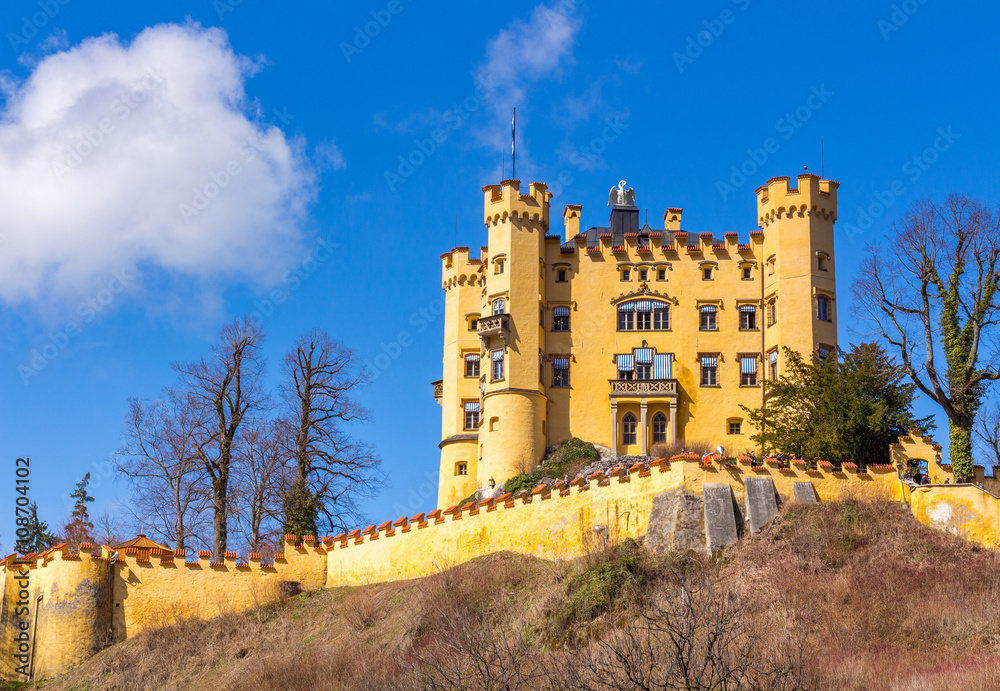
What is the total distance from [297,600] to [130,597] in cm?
498

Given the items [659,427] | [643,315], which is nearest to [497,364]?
[643,315]

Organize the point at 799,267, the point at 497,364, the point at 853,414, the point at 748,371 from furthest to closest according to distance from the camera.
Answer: the point at 497,364, the point at 748,371, the point at 799,267, the point at 853,414

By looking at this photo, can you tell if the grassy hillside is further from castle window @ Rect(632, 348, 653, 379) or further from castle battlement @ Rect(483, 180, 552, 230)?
castle battlement @ Rect(483, 180, 552, 230)

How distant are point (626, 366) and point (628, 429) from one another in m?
2.68

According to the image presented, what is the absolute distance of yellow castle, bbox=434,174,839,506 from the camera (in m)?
55.2

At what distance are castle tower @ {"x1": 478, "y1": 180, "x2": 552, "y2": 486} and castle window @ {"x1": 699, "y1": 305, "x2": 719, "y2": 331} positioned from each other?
22.2ft

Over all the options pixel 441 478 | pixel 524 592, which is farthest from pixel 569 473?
pixel 524 592

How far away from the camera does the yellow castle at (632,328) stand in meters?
55.2

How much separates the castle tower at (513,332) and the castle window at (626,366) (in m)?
3.29

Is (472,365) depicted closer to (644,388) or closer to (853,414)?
(644,388)

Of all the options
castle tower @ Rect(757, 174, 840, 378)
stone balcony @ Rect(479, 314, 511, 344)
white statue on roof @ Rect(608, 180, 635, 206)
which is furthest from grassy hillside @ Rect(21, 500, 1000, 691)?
white statue on roof @ Rect(608, 180, 635, 206)

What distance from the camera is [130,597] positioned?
40.6m

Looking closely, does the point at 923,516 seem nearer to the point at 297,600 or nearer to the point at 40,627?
the point at 297,600

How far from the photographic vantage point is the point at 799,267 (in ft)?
181
